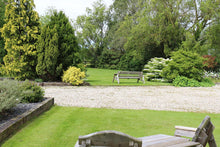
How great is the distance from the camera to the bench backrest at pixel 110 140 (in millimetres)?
1596

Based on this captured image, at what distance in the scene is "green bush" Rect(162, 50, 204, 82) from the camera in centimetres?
1516

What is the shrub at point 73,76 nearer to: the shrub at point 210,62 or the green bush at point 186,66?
the green bush at point 186,66

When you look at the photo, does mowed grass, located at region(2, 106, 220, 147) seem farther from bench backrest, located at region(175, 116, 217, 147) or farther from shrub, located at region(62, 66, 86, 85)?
shrub, located at region(62, 66, 86, 85)

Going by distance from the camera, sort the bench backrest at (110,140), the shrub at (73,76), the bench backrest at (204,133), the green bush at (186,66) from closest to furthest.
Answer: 1. the bench backrest at (110,140)
2. the bench backrest at (204,133)
3. the shrub at (73,76)
4. the green bush at (186,66)

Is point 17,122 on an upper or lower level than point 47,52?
lower

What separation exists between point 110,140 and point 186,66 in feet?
48.2

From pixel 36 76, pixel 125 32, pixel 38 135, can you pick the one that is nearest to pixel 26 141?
pixel 38 135

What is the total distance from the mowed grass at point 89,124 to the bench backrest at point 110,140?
2.18 meters

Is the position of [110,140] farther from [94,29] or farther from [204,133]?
[94,29]

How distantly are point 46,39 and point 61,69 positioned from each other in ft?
7.01

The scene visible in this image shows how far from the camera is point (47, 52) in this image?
41.3 ft

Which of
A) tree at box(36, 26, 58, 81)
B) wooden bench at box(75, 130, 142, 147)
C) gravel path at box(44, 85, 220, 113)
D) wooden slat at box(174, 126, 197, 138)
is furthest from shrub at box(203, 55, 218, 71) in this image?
wooden bench at box(75, 130, 142, 147)

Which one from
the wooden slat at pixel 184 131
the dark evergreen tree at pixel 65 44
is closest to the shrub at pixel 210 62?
the dark evergreen tree at pixel 65 44

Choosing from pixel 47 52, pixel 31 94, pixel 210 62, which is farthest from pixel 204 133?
pixel 210 62
